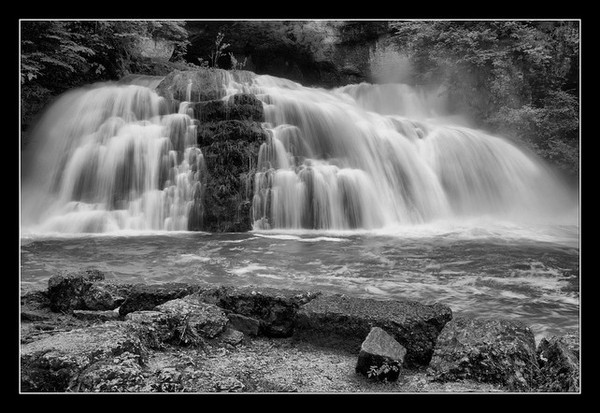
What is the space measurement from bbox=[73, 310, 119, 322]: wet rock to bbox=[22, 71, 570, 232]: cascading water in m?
6.20

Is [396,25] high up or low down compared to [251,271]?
up

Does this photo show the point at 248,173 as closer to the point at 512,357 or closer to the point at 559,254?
the point at 559,254

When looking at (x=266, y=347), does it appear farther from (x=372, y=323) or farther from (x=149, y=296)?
(x=149, y=296)

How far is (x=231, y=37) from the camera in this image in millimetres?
21250

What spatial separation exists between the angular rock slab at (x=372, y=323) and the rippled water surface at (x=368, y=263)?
1.70m

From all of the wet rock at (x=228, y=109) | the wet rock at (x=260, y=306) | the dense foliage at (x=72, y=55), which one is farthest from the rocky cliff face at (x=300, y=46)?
the wet rock at (x=260, y=306)

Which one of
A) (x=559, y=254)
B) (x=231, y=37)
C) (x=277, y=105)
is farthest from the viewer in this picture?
(x=231, y=37)

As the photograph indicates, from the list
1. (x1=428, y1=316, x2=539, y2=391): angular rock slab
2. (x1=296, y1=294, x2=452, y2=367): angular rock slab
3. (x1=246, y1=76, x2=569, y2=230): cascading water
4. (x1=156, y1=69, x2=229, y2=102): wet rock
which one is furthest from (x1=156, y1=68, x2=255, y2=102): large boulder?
(x1=428, y1=316, x2=539, y2=391): angular rock slab

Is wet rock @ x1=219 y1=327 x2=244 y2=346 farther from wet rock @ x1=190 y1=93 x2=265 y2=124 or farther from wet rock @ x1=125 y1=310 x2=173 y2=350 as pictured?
wet rock @ x1=190 y1=93 x2=265 y2=124

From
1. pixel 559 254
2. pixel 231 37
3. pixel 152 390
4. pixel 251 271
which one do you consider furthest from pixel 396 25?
pixel 152 390

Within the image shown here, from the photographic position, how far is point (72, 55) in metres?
12.6

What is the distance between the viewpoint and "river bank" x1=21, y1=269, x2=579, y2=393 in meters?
2.88

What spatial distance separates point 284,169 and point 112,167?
431 cm

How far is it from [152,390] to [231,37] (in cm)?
2067
